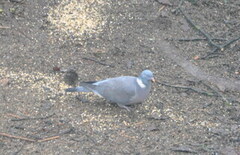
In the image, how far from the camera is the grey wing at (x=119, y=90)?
15.5 ft

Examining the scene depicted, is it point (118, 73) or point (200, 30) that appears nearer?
point (118, 73)

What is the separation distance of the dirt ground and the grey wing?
0.13 metres

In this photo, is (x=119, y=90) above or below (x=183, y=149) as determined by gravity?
above

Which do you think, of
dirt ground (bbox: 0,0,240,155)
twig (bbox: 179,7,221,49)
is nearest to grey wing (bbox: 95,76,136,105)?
dirt ground (bbox: 0,0,240,155)

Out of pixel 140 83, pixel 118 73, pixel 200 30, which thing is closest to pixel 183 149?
pixel 140 83

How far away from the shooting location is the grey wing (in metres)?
4.73

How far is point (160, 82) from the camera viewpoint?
522cm

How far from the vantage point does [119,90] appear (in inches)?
187

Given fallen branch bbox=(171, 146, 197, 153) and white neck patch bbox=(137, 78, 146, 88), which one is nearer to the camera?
fallen branch bbox=(171, 146, 197, 153)

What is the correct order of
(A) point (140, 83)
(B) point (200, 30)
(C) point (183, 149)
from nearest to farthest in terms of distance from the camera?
(C) point (183, 149) < (A) point (140, 83) < (B) point (200, 30)

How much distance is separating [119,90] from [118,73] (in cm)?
62

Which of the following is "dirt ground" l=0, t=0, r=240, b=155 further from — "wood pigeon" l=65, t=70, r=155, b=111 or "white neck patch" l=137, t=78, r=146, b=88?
"white neck patch" l=137, t=78, r=146, b=88

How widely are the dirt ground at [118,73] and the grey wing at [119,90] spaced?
13 centimetres

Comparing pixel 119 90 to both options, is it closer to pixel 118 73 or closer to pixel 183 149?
pixel 118 73
